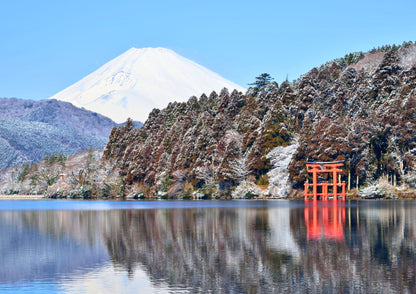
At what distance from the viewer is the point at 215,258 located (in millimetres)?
26047

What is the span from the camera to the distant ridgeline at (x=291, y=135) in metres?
80.7

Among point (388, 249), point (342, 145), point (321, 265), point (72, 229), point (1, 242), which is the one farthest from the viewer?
point (342, 145)

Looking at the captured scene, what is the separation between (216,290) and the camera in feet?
64.2

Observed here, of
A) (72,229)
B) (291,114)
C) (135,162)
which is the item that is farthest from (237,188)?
(72,229)

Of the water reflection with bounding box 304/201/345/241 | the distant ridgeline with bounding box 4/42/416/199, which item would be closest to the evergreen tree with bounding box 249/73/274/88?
the distant ridgeline with bounding box 4/42/416/199

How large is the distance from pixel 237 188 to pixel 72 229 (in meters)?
52.7

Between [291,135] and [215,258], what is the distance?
69612mm

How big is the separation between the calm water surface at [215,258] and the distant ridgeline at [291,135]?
127ft

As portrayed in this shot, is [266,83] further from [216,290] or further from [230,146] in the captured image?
[216,290]

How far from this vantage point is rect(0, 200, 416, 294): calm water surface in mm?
20531

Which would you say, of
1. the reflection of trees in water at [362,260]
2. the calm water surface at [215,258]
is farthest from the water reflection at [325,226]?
the reflection of trees in water at [362,260]

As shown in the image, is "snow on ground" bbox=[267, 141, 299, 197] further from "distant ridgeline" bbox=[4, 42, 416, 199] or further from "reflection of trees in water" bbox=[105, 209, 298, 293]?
"reflection of trees in water" bbox=[105, 209, 298, 293]

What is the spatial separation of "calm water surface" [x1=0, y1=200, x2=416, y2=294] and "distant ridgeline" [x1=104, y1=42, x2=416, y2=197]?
3864 centimetres

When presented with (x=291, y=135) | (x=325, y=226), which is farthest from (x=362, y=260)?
(x=291, y=135)
